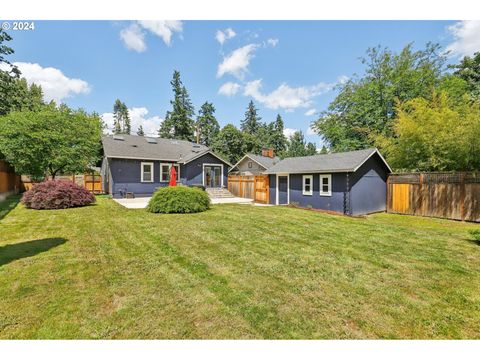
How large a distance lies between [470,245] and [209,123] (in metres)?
50.1

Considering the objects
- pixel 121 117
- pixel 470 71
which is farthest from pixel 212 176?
pixel 121 117

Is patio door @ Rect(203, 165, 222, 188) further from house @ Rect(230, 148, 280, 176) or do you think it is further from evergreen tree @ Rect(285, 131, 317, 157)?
evergreen tree @ Rect(285, 131, 317, 157)

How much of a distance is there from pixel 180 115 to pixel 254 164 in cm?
2823

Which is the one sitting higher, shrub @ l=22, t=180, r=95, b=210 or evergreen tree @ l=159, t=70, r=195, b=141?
evergreen tree @ l=159, t=70, r=195, b=141

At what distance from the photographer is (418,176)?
11766 mm

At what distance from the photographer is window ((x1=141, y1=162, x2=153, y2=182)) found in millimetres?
19078

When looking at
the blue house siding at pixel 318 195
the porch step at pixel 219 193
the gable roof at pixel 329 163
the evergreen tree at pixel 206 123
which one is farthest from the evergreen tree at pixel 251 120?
the blue house siding at pixel 318 195

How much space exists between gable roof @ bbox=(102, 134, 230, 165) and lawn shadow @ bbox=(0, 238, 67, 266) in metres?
12.7

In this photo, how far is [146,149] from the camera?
20.4m

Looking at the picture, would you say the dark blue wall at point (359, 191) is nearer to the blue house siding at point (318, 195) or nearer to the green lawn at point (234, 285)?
the blue house siding at point (318, 195)

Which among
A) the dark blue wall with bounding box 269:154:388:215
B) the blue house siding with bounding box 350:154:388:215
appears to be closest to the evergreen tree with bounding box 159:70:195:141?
the dark blue wall with bounding box 269:154:388:215

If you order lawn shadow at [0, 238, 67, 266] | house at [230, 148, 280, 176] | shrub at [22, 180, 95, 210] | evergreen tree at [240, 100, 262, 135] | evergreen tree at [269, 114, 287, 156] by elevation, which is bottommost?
lawn shadow at [0, 238, 67, 266]

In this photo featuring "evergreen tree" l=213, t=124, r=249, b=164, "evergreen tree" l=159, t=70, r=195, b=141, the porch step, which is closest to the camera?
the porch step
